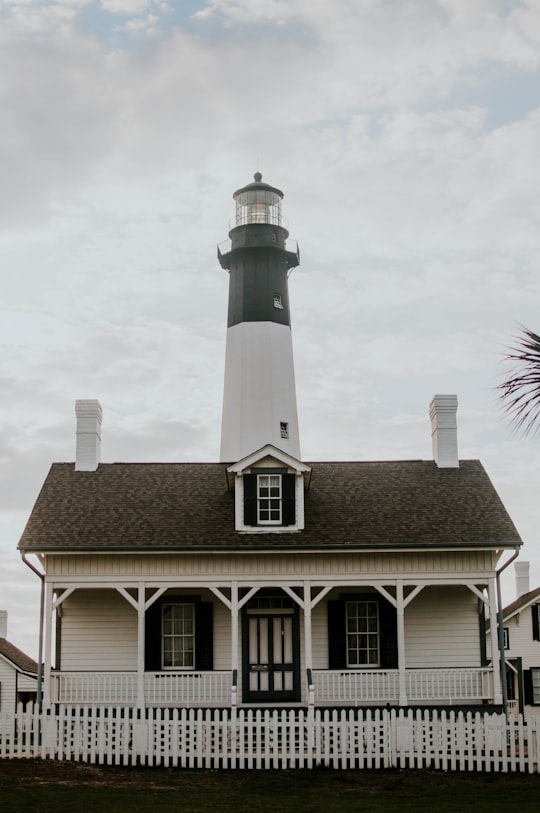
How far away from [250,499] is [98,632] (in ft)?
14.3

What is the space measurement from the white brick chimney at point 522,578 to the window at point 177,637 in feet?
84.5

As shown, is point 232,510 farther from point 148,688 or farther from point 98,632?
point 148,688

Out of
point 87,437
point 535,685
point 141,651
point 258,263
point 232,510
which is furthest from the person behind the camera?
point 535,685

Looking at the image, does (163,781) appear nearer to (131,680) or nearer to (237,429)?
(131,680)

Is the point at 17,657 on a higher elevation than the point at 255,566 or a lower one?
lower

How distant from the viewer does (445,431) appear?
26.7 metres

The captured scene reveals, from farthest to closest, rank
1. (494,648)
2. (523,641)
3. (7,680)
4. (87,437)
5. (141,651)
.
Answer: (523,641), (7,680), (87,437), (494,648), (141,651)

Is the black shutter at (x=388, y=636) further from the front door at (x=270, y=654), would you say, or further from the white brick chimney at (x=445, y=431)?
the white brick chimney at (x=445, y=431)

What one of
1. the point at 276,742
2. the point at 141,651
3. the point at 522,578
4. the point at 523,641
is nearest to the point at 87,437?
the point at 141,651

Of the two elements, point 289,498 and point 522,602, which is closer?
point 289,498

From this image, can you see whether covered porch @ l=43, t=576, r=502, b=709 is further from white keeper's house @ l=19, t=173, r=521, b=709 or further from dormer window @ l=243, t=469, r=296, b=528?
dormer window @ l=243, t=469, r=296, b=528

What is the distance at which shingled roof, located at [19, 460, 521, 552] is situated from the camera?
22.9m

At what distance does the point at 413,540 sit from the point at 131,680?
6.39m

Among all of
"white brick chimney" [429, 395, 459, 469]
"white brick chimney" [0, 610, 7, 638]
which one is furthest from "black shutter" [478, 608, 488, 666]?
"white brick chimney" [0, 610, 7, 638]
